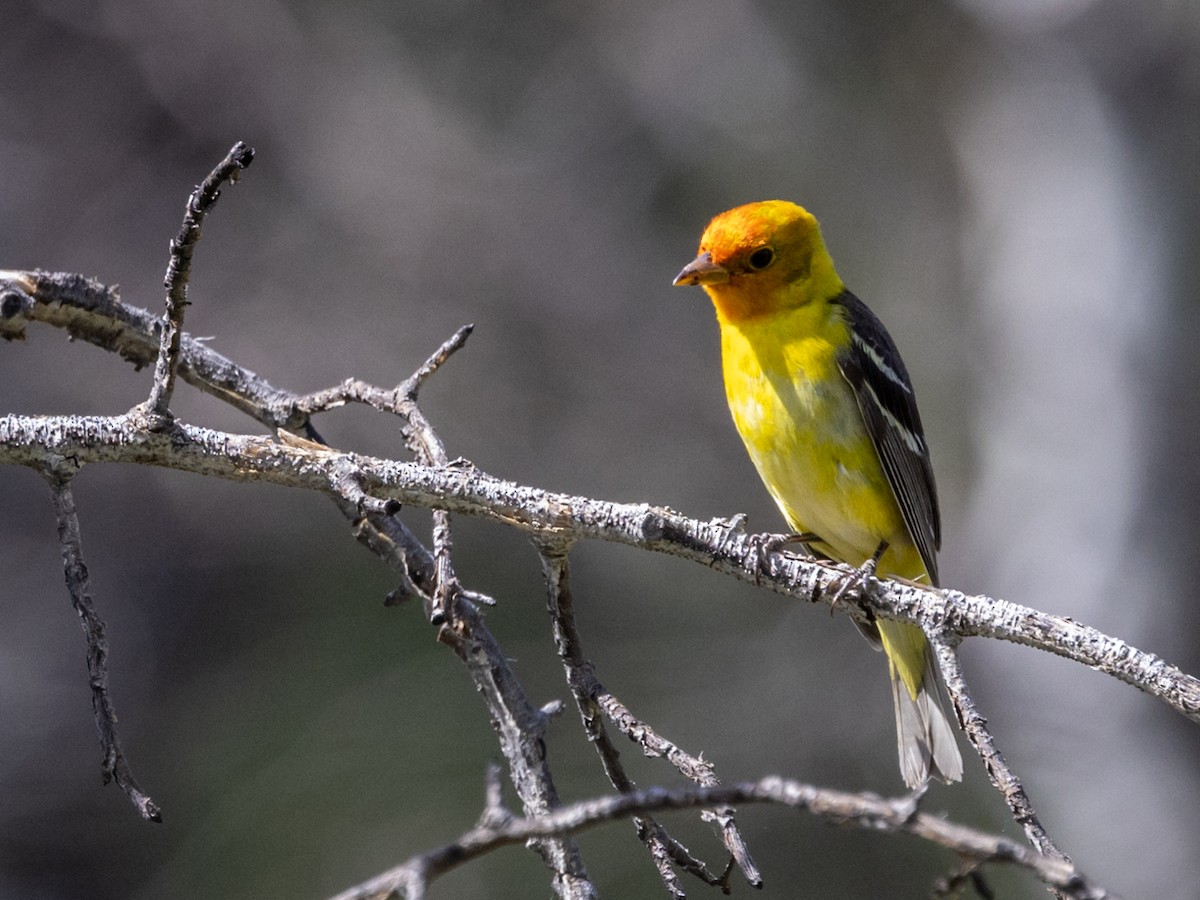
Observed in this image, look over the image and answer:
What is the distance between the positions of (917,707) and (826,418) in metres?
1.13

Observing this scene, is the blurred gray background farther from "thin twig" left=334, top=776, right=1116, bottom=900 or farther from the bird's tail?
"thin twig" left=334, top=776, right=1116, bottom=900

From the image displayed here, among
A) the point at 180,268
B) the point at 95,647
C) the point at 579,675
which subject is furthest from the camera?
the point at 579,675

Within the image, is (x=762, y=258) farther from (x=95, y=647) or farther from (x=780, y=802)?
(x=780, y=802)

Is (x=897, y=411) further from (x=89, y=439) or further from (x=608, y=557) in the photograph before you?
(x=608, y=557)

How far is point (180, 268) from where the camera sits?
7.56 ft

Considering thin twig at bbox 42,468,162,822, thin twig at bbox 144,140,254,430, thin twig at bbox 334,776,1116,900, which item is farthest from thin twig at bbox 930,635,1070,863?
thin twig at bbox 144,140,254,430

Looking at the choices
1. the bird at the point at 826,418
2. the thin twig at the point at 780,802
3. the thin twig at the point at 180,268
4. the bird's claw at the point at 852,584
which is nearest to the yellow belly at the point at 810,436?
the bird at the point at 826,418

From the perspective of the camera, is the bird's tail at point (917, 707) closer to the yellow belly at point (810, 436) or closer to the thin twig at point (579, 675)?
the yellow belly at point (810, 436)

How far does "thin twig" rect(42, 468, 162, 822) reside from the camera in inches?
90.5

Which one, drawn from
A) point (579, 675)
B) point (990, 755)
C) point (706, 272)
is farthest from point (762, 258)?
point (990, 755)

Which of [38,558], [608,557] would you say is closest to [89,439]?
[38,558]

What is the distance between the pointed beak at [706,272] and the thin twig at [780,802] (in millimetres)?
2786

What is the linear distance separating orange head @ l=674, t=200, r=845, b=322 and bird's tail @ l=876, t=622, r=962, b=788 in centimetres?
117

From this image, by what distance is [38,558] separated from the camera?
8.27 metres
